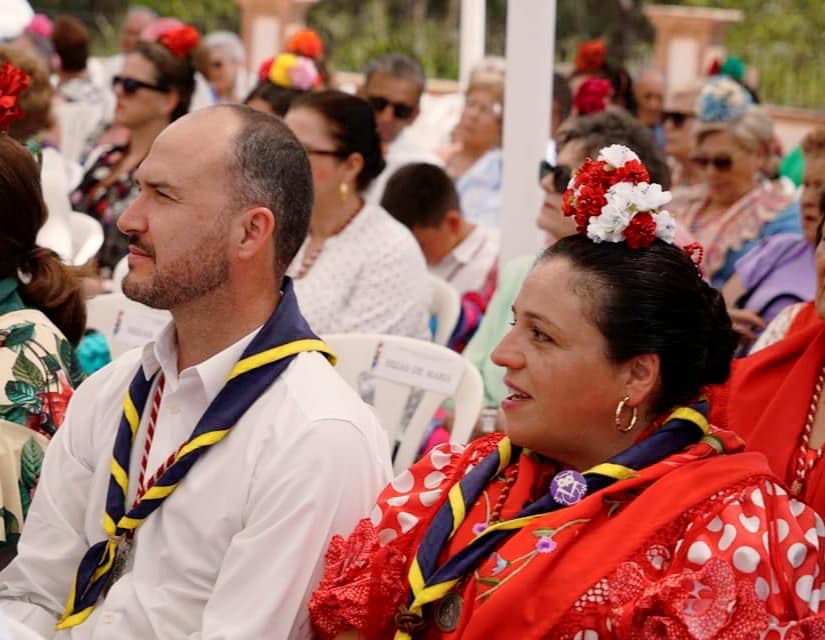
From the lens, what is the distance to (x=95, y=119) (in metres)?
8.24

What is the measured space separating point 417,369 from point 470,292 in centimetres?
171

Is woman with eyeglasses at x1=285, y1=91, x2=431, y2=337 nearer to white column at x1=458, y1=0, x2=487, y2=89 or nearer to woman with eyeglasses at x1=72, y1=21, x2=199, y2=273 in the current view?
woman with eyeglasses at x1=72, y1=21, x2=199, y2=273

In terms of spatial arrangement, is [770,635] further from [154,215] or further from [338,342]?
[338,342]

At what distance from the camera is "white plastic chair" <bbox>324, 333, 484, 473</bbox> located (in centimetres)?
336

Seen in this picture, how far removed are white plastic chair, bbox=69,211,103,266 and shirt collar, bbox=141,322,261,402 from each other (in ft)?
6.85

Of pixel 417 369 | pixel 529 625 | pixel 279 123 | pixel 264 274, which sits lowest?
pixel 417 369

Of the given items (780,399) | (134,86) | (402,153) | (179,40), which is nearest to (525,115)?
(780,399)

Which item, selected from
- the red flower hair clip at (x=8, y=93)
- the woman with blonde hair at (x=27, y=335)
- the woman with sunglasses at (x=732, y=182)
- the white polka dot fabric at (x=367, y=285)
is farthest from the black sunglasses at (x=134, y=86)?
the woman with blonde hair at (x=27, y=335)

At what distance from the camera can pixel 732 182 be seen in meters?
5.41

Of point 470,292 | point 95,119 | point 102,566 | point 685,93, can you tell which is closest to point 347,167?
point 470,292

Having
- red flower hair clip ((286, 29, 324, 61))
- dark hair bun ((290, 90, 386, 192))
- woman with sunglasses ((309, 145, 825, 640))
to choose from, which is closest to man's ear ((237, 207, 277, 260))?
woman with sunglasses ((309, 145, 825, 640))

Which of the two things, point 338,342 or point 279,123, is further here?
point 338,342

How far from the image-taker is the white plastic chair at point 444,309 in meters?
4.54

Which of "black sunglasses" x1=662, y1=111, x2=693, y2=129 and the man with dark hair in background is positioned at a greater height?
the man with dark hair in background
